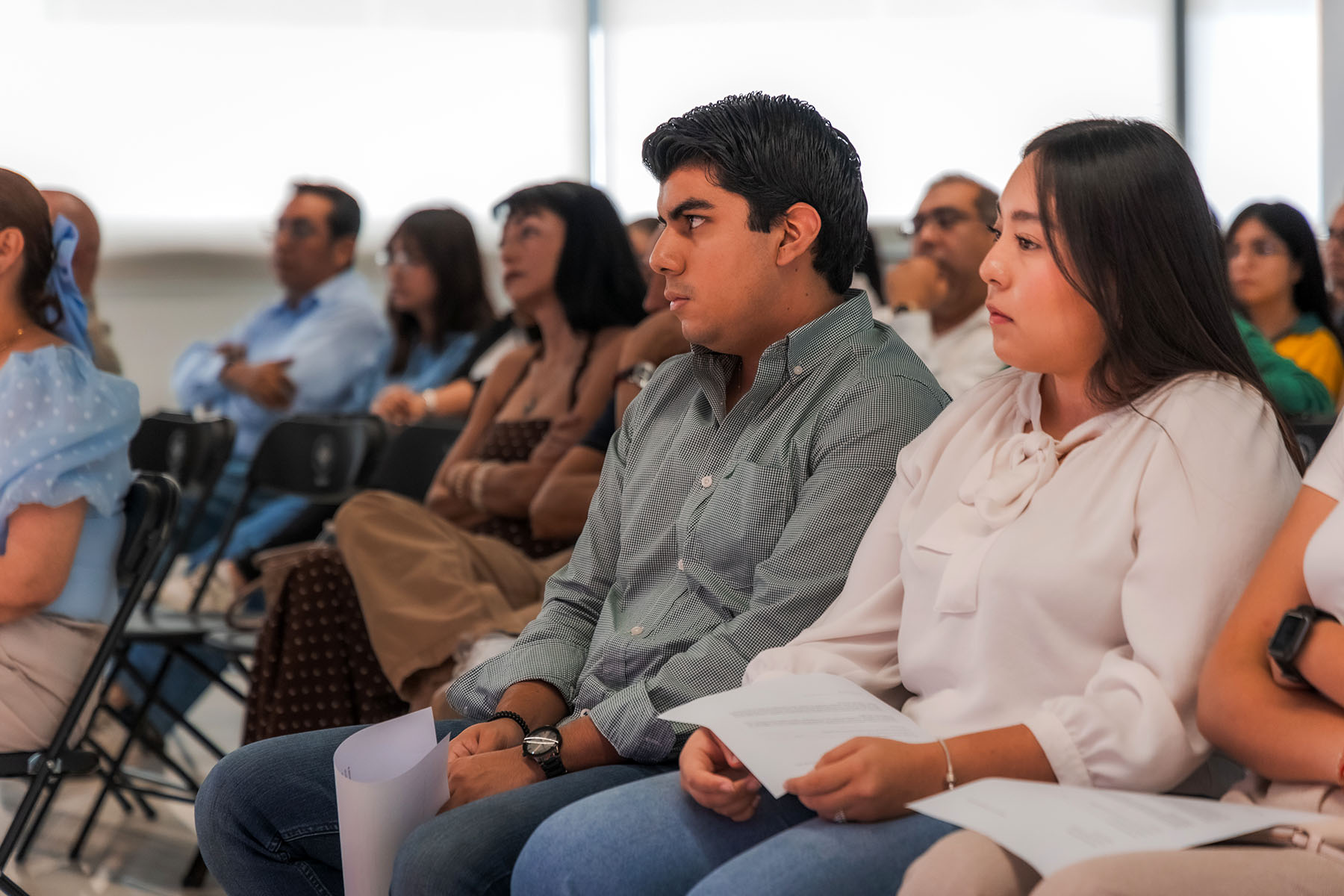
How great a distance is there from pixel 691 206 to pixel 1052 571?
0.71 m

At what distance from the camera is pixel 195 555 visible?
405cm

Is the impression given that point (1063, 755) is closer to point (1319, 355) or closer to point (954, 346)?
point (954, 346)

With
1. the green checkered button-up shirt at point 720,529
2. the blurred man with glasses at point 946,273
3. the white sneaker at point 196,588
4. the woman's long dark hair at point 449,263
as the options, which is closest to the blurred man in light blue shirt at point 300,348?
the woman's long dark hair at point 449,263

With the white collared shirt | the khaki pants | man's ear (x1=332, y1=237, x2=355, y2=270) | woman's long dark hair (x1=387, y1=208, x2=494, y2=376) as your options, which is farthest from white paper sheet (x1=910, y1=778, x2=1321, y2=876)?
man's ear (x1=332, y1=237, x2=355, y2=270)

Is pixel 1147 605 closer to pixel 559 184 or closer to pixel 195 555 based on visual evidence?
pixel 559 184

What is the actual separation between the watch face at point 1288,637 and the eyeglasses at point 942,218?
2723mm

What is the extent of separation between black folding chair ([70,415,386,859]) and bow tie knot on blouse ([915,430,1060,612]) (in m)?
1.87

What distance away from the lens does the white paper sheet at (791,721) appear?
1263 millimetres

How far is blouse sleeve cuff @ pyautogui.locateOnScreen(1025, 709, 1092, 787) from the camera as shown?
49.9 inches

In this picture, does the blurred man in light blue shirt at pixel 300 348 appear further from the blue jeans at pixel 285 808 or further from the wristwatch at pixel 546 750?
the wristwatch at pixel 546 750

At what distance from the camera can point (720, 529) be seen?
1672 millimetres

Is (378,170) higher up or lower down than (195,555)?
higher up

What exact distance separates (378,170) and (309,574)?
3.92m

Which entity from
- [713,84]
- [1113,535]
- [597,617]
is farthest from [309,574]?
[713,84]
